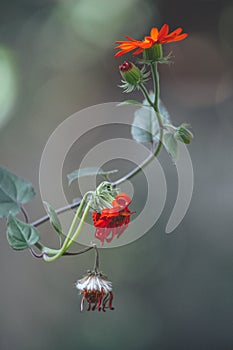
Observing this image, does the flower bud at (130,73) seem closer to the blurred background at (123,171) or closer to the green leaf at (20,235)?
the green leaf at (20,235)

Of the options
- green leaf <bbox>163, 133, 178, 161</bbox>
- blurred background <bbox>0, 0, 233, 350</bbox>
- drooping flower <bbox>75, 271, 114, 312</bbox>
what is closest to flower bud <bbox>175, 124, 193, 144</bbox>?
green leaf <bbox>163, 133, 178, 161</bbox>

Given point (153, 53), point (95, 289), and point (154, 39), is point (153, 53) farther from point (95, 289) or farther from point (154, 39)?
point (95, 289)

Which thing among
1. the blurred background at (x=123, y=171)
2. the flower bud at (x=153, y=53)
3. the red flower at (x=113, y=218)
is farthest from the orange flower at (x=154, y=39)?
the blurred background at (x=123, y=171)

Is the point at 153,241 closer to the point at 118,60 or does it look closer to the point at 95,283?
the point at 118,60

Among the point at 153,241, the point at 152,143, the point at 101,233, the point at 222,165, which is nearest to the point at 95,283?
the point at 101,233

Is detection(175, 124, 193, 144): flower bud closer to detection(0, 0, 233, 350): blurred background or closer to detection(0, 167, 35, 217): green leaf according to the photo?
detection(0, 167, 35, 217): green leaf
